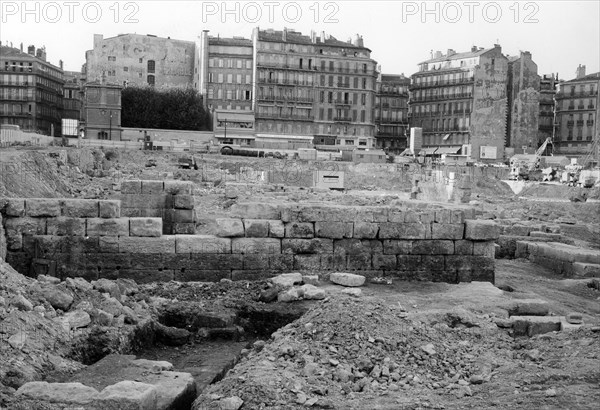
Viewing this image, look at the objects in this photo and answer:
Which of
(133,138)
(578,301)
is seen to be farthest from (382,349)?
(133,138)

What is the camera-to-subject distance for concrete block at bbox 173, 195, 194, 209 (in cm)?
1666

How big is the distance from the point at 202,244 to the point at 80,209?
2333 millimetres

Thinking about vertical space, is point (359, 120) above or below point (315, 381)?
above

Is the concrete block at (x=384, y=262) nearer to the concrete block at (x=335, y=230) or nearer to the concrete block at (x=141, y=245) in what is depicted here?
the concrete block at (x=335, y=230)

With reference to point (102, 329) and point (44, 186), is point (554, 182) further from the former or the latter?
point (102, 329)

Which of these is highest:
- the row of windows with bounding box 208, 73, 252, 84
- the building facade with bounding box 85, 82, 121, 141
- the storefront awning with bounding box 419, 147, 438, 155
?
the row of windows with bounding box 208, 73, 252, 84

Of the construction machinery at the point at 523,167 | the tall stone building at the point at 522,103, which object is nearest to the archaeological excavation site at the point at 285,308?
the construction machinery at the point at 523,167

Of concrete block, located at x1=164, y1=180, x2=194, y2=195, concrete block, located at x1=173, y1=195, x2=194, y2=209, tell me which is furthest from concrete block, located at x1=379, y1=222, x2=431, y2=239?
concrete block, located at x1=164, y1=180, x2=194, y2=195

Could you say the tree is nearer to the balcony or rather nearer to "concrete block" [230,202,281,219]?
the balcony

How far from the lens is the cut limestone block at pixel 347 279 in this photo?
1362cm

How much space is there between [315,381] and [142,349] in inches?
125

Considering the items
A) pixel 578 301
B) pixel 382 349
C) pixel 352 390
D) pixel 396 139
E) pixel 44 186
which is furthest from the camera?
pixel 396 139

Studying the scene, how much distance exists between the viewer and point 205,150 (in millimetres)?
66250

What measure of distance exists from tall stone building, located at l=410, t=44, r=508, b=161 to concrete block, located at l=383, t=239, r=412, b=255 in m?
70.3
